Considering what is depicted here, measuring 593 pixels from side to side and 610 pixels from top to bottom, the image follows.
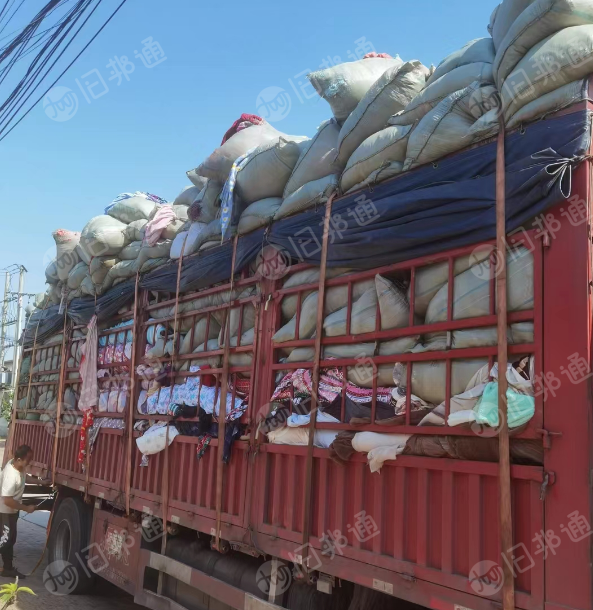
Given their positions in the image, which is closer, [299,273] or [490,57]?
[490,57]

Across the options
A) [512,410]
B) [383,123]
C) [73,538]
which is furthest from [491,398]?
[73,538]

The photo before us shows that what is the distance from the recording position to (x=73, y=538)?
5859mm

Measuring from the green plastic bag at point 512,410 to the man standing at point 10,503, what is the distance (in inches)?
208

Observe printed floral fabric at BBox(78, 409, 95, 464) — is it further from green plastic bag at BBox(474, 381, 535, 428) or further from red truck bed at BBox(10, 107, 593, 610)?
green plastic bag at BBox(474, 381, 535, 428)

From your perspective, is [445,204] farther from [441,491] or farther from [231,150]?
[231,150]

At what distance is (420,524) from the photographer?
2.52m

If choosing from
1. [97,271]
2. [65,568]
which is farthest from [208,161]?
[65,568]

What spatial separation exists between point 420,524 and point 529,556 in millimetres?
478

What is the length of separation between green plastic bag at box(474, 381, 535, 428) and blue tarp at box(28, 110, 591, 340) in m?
0.63

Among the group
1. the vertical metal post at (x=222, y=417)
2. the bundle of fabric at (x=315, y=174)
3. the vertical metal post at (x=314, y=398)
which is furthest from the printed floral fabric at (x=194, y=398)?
the bundle of fabric at (x=315, y=174)

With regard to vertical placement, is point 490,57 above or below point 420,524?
above

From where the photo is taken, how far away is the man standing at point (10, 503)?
6.14 metres

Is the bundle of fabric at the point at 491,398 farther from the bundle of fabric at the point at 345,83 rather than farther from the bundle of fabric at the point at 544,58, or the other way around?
the bundle of fabric at the point at 345,83

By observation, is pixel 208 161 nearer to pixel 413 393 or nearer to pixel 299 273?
pixel 299 273
